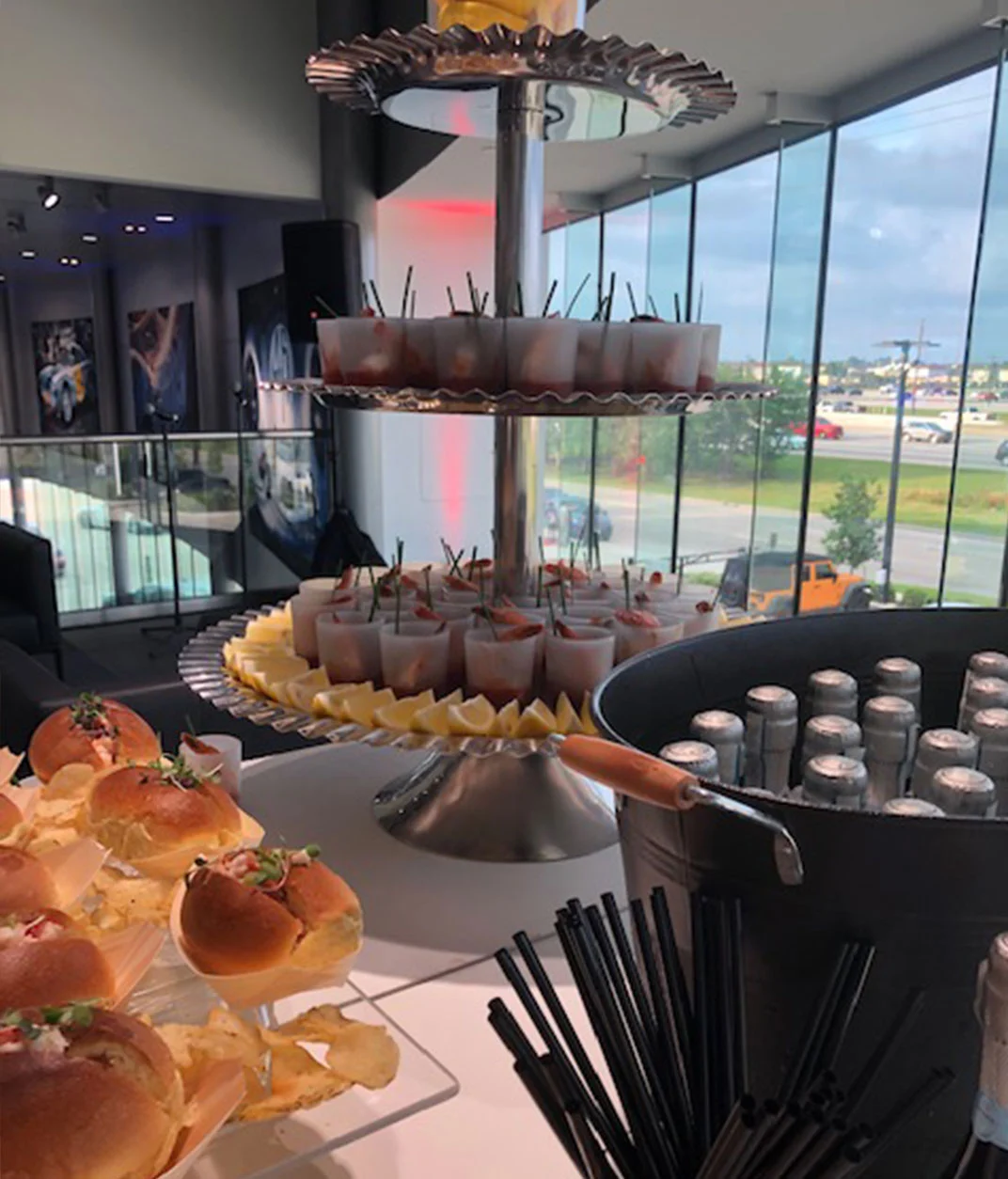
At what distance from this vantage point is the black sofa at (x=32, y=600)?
3.71 meters

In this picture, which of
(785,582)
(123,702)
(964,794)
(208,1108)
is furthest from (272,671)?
(785,582)

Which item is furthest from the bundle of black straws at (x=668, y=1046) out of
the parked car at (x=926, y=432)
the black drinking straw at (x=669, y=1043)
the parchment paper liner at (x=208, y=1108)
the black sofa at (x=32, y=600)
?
the parked car at (x=926, y=432)

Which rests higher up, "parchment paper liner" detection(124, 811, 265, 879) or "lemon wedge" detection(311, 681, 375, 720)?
"lemon wedge" detection(311, 681, 375, 720)

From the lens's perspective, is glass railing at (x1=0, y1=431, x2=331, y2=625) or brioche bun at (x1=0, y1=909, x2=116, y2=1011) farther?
glass railing at (x1=0, y1=431, x2=331, y2=625)

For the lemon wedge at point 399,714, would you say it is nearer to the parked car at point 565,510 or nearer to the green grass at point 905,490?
the green grass at point 905,490

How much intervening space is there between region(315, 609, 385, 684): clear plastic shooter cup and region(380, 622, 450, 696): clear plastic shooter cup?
0.02 meters

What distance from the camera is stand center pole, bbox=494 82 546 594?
3.57 feet

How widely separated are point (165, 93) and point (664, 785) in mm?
5077

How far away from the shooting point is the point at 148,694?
217 cm

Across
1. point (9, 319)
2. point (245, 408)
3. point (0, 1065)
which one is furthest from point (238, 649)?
point (9, 319)

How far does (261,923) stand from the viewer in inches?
22.6

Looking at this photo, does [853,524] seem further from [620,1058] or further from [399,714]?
[620,1058]

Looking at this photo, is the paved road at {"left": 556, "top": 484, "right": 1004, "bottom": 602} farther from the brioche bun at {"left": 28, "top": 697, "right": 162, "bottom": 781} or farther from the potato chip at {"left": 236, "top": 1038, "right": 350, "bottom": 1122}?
the potato chip at {"left": 236, "top": 1038, "right": 350, "bottom": 1122}

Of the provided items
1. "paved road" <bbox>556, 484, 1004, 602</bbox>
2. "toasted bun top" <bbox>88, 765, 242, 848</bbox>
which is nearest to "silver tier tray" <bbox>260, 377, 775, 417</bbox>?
"toasted bun top" <bbox>88, 765, 242, 848</bbox>
